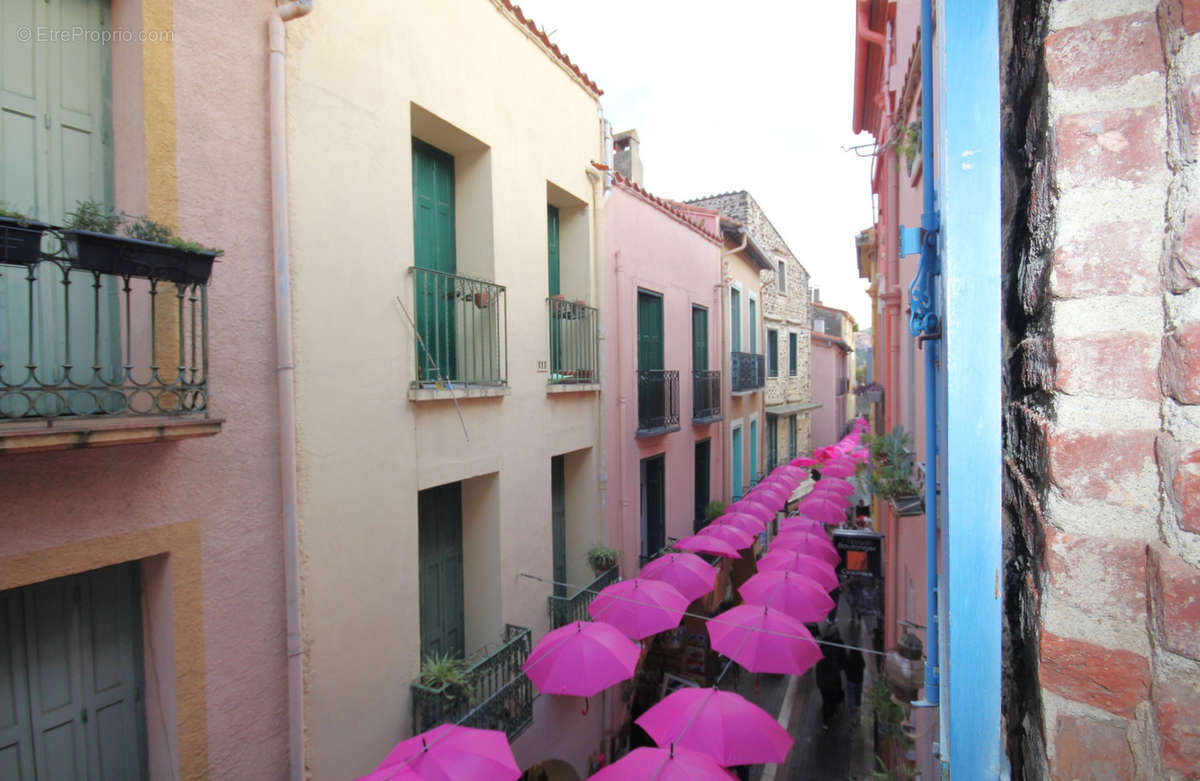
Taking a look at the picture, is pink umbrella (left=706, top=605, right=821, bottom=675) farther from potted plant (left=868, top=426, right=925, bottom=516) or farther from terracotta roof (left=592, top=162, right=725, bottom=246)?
terracotta roof (left=592, top=162, right=725, bottom=246)

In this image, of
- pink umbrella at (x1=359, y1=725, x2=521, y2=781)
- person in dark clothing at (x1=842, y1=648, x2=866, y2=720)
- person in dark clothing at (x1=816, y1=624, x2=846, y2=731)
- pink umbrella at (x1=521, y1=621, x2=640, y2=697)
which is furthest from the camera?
person in dark clothing at (x1=842, y1=648, x2=866, y2=720)

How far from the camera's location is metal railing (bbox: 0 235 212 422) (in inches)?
128

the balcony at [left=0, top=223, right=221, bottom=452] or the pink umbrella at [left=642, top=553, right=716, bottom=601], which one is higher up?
the balcony at [left=0, top=223, right=221, bottom=452]

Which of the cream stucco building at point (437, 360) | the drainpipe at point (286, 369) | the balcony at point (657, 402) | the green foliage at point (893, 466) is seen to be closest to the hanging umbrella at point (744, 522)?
the balcony at point (657, 402)

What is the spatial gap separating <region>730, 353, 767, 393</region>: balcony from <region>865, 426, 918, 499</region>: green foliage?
354 inches

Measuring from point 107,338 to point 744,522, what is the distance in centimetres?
1028

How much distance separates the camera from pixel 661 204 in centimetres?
1123

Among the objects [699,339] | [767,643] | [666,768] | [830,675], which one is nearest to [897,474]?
[767,643]

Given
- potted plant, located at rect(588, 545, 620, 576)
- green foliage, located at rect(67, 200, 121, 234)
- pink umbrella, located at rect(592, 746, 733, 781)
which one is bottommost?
pink umbrella, located at rect(592, 746, 733, 781)

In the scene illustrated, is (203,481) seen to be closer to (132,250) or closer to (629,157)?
(132,250)

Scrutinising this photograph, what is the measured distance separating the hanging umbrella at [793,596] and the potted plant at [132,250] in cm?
759

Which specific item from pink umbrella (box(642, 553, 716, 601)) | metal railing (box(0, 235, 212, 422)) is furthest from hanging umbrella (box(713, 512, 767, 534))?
metal railing (box(0, 235, 212, 422))

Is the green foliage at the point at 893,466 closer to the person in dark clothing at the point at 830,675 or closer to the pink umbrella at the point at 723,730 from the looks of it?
the pink umbrella at the point at 723,730

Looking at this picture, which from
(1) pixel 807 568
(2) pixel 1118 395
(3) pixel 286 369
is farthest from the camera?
(1) pixel 807 568
